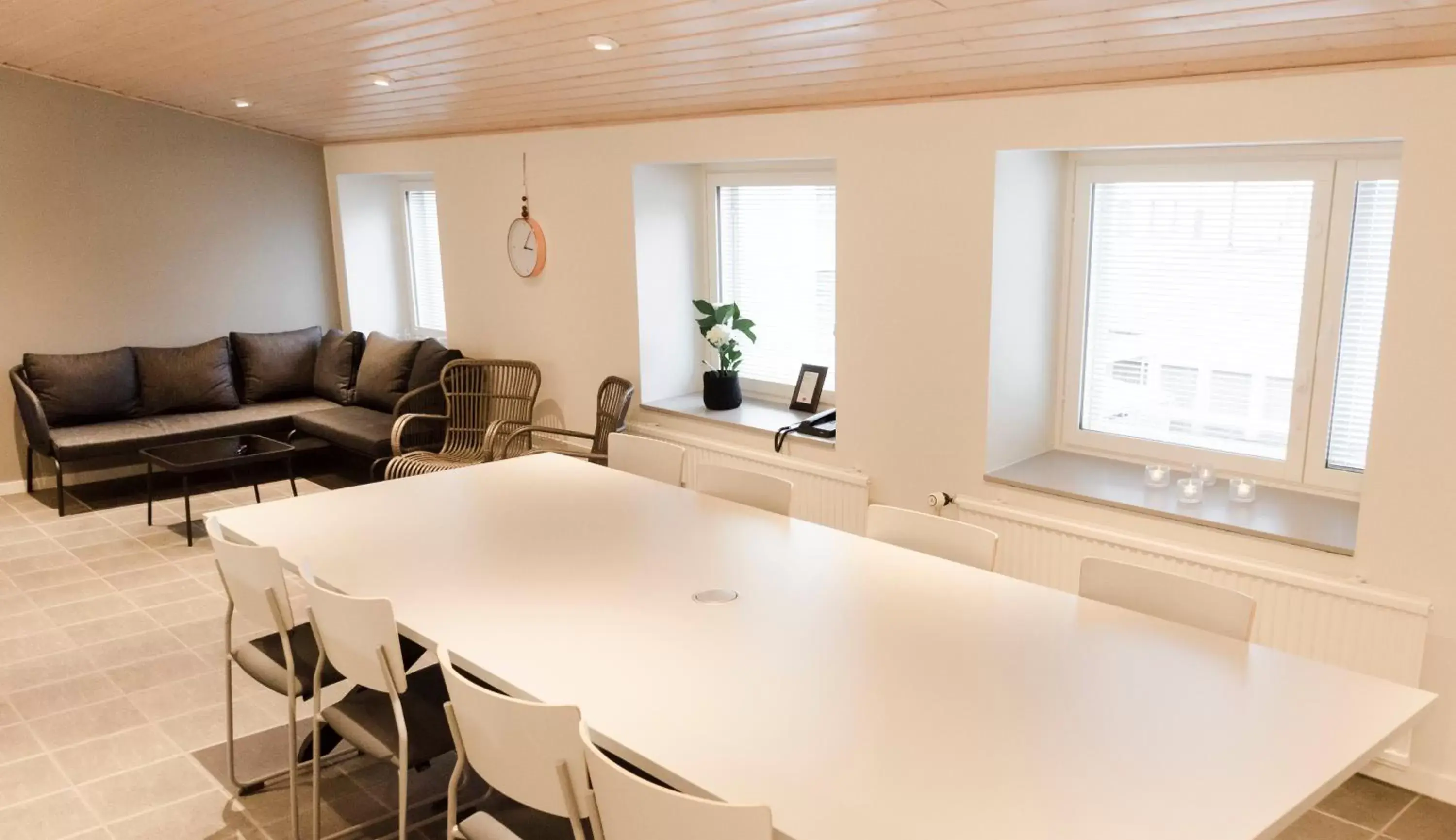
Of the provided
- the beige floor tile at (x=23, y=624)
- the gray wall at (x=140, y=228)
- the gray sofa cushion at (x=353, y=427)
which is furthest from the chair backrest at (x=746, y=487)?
the gray wall at (x=140, y=228)

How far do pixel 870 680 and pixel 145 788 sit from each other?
8.46 ft

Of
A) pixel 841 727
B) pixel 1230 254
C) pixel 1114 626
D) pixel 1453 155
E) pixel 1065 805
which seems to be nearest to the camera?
pixel 1065 805

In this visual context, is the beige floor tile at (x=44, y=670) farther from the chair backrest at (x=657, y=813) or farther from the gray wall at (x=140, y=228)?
the chair backrest at (x=657, y=813)

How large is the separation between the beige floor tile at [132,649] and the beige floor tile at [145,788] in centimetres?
97

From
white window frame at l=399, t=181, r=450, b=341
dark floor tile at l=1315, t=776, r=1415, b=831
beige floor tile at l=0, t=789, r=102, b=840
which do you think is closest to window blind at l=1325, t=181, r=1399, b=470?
dark floor tile at l=1315, t=776, r=1415, b=831

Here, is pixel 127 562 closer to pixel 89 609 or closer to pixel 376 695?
pixel 89 609

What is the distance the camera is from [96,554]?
575cm

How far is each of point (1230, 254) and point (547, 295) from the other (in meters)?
3.71

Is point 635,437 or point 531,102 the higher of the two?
point 531,102

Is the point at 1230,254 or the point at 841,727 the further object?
the point at 1230,254

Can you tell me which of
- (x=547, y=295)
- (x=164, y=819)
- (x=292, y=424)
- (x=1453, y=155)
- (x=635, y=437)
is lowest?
(x=164, y=819)

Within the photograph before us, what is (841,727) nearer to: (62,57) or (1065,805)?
(1065,805)

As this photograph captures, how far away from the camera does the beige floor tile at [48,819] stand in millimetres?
3256

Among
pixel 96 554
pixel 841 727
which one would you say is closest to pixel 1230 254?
pixel 841 727
